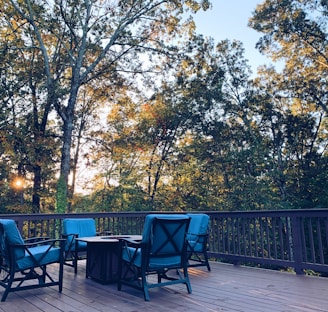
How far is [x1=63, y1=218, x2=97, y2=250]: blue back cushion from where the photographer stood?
5195mm

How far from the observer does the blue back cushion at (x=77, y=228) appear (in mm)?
5195

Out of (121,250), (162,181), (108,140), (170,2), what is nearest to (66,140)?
(108,140)

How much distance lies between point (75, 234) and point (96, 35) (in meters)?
9.75

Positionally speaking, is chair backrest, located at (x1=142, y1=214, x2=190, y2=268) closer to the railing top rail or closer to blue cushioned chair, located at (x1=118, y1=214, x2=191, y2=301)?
blue cushioned chair, located at (x1=118, y1=214, x2=191, y2=301)

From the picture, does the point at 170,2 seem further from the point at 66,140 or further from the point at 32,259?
the point at 32,259

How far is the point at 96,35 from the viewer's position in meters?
12.7

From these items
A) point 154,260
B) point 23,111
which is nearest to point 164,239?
point 154,260

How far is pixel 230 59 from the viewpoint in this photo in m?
14.7

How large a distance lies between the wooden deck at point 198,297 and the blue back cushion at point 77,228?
2.37 feet

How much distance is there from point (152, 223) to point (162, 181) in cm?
1154

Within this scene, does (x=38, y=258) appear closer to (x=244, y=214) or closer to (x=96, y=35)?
(x=244, y=214)

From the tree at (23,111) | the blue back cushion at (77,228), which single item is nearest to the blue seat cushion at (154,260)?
the blue back cushion at (77,228)

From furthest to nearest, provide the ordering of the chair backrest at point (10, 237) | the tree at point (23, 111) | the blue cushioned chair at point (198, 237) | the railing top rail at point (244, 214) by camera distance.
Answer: the tree at point (23, 111) → the blue cushioned chair at point (198, 237) → the railing top rail at point (244, 214) → the chair backrest at point (10, 237)

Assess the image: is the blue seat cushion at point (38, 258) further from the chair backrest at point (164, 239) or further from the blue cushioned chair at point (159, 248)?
the chair backrest at point (164, 239)
